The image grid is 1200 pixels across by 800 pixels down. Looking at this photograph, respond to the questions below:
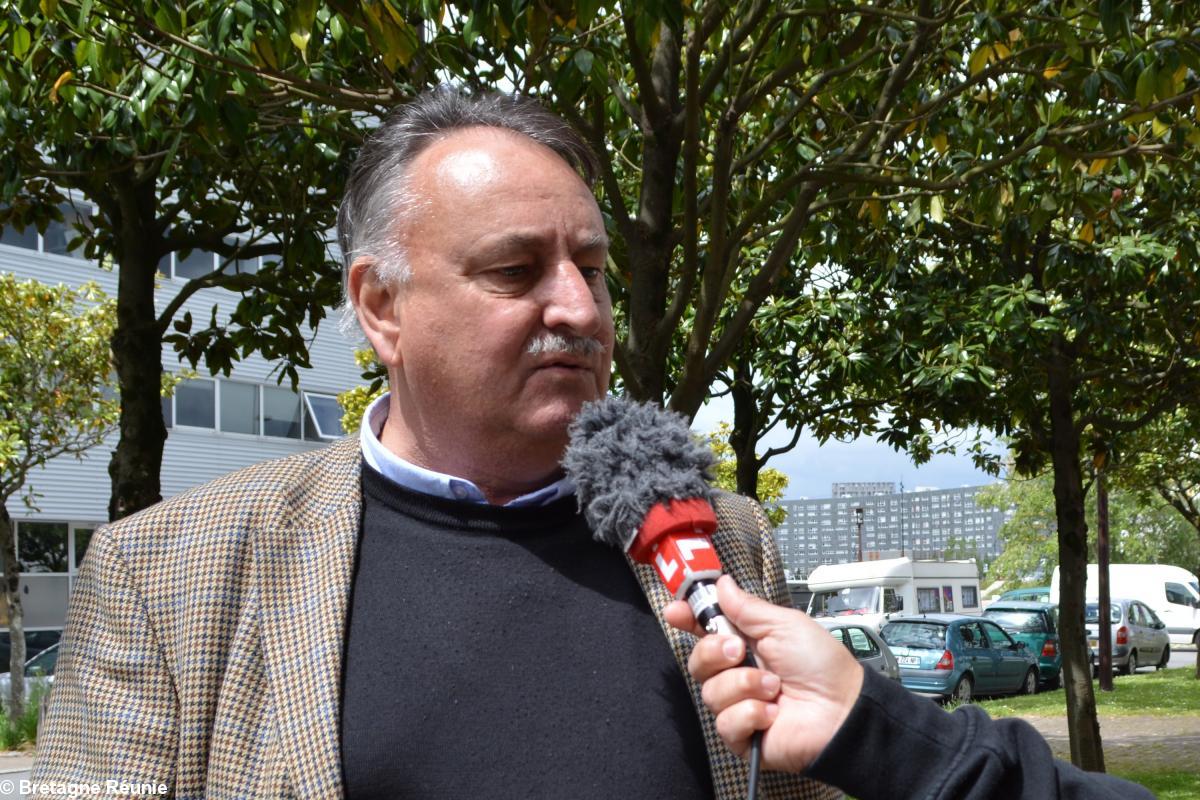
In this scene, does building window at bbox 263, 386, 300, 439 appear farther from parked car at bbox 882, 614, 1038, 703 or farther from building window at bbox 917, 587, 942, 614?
building window at bbox 917, 587, 942, 614

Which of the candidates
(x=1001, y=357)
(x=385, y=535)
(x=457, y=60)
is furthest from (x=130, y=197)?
(x=1001, y=357)

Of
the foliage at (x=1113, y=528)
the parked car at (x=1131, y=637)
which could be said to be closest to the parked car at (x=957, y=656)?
the parked car at (x=1131, y=637)

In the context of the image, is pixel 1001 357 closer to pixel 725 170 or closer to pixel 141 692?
pixel 725 170

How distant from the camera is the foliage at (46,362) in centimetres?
1700

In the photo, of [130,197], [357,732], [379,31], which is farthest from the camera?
[130,197]

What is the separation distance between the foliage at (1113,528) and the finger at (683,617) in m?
44.1

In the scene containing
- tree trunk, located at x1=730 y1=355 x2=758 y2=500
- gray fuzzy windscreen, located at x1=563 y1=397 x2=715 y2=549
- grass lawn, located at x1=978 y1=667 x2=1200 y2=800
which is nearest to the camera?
gray fuzzy windscreen, located at x1=563 y1=397 x2=715 y2=549

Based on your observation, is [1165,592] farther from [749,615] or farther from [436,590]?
[749,615]

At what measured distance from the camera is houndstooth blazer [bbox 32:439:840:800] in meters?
2.05

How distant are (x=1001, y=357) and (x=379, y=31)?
27.9 ft

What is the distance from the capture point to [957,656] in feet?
73.9

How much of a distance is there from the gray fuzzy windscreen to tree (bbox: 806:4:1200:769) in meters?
3.68

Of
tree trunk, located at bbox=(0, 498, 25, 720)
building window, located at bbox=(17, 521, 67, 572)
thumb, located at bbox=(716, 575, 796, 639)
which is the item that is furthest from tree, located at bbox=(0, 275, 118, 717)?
thumb, located at bbox=(716, 575, 796, 639)

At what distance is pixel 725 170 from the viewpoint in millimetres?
5500
